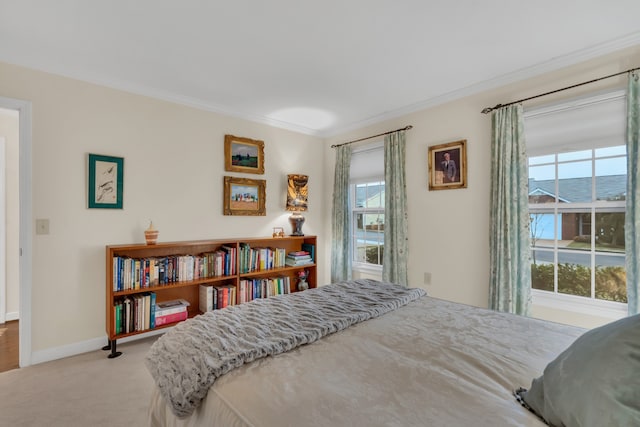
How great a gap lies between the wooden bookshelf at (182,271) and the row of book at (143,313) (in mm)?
31

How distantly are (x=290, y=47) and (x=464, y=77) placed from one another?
1.66 meters

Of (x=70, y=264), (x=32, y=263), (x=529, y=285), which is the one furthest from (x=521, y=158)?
(x=32, y=263)

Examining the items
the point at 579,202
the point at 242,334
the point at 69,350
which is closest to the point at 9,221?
the point at 69,350

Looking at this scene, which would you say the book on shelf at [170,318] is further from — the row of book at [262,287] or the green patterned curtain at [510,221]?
the green patterned curtain at [510,221]

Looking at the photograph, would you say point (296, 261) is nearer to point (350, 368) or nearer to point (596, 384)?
point (350, 368)

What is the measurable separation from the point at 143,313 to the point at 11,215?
7.42 feet

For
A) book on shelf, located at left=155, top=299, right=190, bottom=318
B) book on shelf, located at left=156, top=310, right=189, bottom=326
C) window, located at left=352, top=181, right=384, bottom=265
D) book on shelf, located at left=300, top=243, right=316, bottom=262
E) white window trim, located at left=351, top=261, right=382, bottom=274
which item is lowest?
book on shelf, located at left=156, top=310, right=189, bottom=326

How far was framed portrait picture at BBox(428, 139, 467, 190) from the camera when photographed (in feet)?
9.80

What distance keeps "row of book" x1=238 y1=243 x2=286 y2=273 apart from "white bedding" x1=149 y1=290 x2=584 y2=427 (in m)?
2.03

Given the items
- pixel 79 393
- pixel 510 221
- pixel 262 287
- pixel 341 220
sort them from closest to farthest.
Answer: pixel 79 393 < pixel 510 221 < pixel 262 287 < pixel 341 220

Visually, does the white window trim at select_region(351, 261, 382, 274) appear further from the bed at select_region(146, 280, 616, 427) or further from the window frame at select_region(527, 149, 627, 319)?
the bed at select_region(146, 280, 616, 427)

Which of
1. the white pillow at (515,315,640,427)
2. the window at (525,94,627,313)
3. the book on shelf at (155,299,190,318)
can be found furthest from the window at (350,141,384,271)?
the white pillow at (515,315,640,427)

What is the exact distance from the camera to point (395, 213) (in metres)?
3.46

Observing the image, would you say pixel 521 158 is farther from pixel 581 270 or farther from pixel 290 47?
pixel 290 47
